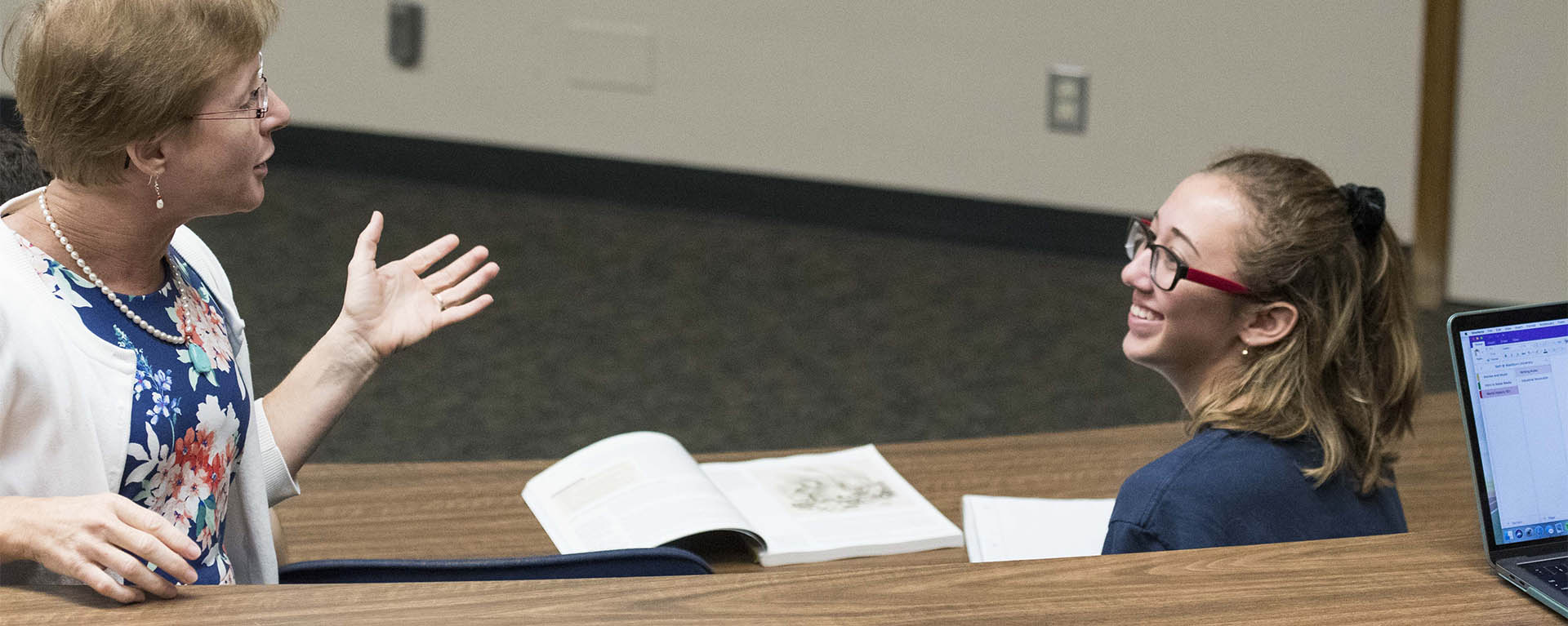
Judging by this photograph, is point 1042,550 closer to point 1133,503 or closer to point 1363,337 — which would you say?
point 1133,503

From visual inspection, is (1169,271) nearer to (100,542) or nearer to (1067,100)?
(100,542)

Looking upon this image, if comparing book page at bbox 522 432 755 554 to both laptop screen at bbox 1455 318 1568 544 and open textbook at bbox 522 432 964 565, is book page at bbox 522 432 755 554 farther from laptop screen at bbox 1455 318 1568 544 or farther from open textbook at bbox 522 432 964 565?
laptop screen at bbox 1455 318 1568 544

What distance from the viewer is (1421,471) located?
2.00 meters

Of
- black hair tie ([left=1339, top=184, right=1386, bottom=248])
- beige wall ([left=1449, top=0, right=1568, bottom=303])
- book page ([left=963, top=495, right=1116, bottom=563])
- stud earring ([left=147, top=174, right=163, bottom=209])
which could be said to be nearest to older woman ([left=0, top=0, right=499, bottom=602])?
stud earring ([left=147, top=174, right=163, bottom=209])

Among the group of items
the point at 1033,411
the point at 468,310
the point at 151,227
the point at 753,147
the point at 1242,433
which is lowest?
the point at 1033,411

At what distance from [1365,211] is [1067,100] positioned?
316 centimetres

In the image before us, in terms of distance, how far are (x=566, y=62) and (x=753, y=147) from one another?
0.71 meters

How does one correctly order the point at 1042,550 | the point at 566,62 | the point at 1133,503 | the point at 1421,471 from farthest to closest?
1. the point at 566,62
2. the point at 1421,471
3. the point at 1042,550
4. the point at 1133,503

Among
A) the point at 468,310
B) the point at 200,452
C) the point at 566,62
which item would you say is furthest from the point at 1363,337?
the point at 566,62

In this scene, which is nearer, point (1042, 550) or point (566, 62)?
point (1042, 550)

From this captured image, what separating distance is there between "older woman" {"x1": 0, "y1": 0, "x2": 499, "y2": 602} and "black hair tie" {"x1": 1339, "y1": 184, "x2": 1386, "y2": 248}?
112 cm

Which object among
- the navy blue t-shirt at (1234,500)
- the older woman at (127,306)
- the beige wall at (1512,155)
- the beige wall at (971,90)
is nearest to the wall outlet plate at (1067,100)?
the beige wall at (971,90)

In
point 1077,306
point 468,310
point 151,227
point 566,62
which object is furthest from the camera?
point 566,62

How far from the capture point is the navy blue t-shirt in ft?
5.02
